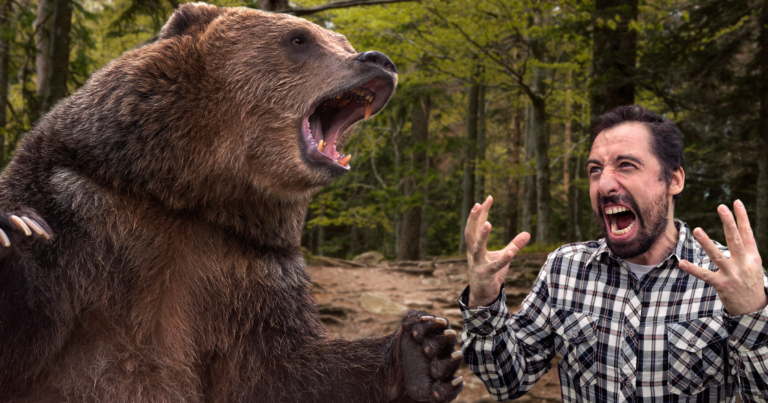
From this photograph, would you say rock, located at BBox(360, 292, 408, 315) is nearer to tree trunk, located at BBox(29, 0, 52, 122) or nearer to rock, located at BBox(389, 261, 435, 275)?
rock, located at BBox(389, 261, 435, 275)

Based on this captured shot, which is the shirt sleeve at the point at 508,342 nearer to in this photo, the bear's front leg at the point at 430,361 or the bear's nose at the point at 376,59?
the bear's front leg at the point at 430,361

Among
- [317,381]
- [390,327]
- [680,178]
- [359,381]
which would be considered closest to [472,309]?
[359,381]

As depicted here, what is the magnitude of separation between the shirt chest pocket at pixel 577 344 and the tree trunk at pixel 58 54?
494 centimetres

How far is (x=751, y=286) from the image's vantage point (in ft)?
5.98

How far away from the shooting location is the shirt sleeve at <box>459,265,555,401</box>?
2439mm

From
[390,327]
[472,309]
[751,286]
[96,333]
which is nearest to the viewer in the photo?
[751,286]

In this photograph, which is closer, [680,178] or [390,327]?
[680,178]

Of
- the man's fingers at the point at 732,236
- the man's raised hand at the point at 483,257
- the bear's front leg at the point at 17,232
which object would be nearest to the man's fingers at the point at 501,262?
the man's raised hand at the point at 483,257

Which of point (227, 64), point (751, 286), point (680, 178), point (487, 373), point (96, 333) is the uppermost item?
point (227, 64)

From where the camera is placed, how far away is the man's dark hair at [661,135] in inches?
100.0

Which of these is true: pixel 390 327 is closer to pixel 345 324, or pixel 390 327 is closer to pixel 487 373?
pixel 345 324

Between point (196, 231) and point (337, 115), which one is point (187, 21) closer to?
point (337, 115)

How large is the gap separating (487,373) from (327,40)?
1.71 metres

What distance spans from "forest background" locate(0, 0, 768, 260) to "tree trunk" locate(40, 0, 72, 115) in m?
0.01
